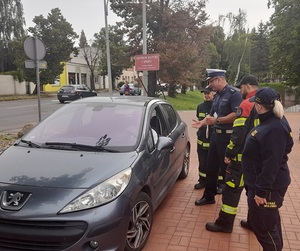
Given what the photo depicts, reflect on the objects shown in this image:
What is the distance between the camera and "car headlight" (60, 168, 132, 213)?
8.71ft

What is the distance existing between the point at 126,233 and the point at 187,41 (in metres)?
23.9

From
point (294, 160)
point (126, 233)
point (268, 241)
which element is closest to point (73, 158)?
point (126, 233)

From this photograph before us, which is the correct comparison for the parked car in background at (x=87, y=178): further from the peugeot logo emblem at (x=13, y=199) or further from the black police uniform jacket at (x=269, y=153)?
the black police uniform jacket at (x=269, y=153)

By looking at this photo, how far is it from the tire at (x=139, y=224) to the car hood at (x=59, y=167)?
0.41 metres

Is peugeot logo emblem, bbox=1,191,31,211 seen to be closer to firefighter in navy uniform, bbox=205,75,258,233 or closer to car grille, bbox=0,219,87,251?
car grille, bbox=0,219,87,251

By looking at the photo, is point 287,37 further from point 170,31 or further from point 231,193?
point 231,193

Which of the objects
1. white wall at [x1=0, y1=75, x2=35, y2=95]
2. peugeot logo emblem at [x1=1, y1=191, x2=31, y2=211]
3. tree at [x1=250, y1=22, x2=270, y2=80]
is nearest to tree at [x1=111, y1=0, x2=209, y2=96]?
white wall at [x1=0, y1=75, x2=35, y2=95]

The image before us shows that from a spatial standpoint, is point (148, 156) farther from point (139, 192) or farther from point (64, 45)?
point (64, 45)

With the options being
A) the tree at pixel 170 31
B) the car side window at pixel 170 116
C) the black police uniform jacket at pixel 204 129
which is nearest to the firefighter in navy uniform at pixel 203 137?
the black police uniform jacket at pixel 204 129

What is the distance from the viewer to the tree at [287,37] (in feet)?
75.7

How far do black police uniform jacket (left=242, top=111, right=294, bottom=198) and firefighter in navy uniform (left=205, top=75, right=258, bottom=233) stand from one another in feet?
2.43

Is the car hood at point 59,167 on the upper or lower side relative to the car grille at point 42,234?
upper

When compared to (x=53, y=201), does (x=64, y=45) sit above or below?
above

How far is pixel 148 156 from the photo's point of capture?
11.6 ft
